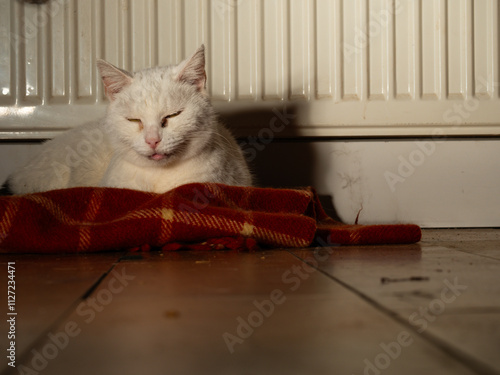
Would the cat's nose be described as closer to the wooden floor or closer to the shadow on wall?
the wooden floor

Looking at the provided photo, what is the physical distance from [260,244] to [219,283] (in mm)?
369

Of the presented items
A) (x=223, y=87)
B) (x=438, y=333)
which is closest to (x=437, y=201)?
(x=223, y=87)

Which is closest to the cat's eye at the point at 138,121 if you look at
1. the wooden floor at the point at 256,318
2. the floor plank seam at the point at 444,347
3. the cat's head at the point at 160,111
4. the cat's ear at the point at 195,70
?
the cat's head at the point at 160,111

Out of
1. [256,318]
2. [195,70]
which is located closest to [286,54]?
[195,70]

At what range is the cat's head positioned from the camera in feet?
3.24

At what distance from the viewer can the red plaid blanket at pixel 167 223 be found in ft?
2.75

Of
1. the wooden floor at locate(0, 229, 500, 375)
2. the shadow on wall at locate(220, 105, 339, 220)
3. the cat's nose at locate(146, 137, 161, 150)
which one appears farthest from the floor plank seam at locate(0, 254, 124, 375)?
the shadow on wall at locate(220, 105, 339, 220)

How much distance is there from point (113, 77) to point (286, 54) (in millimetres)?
543

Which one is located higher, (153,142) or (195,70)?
(195,70)

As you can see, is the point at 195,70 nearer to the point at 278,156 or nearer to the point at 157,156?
the point at 157,156

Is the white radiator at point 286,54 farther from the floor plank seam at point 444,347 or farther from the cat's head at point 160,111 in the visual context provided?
the floor plank seam at point 444,347

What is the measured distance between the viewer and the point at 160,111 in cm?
100

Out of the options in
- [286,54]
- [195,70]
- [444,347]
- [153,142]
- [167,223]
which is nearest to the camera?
[444,347]

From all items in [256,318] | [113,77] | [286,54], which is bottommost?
[256,318]
